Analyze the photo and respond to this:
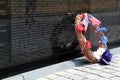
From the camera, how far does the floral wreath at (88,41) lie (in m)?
6.71

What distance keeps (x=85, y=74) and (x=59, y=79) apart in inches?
23.5

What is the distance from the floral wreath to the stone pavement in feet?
0.52

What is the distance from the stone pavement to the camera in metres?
6.09

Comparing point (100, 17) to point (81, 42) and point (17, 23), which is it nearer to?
point (81, 42)

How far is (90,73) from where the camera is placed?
6359 mm

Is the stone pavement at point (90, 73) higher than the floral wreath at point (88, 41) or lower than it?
lower

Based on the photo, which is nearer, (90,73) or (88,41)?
(90,73)

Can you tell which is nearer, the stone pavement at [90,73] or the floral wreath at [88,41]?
the stone pavement at [90,73]

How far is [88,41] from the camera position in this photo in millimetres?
6992

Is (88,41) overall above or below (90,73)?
above

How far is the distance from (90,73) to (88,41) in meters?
0.88

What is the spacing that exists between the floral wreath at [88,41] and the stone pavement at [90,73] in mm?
159

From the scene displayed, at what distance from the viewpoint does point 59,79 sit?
5.96m

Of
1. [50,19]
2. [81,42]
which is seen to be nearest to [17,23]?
[50,19]
